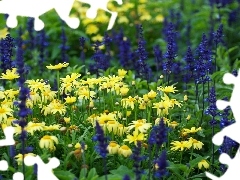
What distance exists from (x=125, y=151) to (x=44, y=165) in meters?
0.44


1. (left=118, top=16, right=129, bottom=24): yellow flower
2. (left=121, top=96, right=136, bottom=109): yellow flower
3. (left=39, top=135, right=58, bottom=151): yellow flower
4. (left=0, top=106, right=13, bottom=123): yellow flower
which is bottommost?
(left=39, top=135, right=58, bottom=151): yellow flower

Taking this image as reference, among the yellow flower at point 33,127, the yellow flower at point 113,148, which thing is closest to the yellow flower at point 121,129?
the yellow flower at point 113,148

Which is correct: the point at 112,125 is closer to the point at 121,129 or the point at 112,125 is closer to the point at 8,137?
the point at 121,129

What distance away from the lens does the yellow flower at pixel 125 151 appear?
3.25 meters

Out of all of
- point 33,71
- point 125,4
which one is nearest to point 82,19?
point 125,4

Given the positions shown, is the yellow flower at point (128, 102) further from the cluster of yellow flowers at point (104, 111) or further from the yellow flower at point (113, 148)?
the yellow flower at point (113, 148)

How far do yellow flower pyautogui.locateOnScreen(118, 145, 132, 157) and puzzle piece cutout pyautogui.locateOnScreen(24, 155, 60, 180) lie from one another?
366mm

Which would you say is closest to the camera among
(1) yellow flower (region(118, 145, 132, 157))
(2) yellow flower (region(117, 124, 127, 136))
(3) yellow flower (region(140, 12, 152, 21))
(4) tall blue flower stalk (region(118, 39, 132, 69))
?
(1) yellow flower (region(118, 145, 132, 157))

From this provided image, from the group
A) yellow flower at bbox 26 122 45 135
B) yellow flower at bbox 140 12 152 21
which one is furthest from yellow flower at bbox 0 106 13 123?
yellow flower at bbox 140 12 152 21

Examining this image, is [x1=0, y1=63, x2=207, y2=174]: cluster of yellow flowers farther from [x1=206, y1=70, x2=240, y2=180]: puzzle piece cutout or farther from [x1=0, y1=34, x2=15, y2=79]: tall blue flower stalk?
[x1=0, y1=34, x2=15, y2=79]: tall blue flower stalk

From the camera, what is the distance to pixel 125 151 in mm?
3248

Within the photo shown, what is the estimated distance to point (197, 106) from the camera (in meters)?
4.26

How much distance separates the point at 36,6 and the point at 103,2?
0.55 m

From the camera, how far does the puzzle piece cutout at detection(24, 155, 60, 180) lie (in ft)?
9.89
